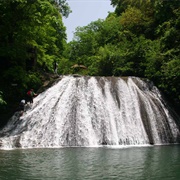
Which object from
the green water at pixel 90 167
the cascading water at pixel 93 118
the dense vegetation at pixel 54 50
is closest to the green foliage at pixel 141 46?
the dense vegetation at pixel 54 50

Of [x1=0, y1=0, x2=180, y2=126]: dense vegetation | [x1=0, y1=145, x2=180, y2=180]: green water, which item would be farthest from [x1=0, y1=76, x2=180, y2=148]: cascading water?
[x1=0, y1=145, x2=180, y2=180]: green water

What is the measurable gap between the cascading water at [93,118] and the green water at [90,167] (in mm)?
4540

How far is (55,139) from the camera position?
55.6ft

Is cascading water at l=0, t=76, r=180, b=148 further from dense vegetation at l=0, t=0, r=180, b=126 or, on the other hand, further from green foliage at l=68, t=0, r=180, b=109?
green foliage at l=68, t=0, r=180, b=109


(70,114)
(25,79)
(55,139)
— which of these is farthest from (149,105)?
(25,79)

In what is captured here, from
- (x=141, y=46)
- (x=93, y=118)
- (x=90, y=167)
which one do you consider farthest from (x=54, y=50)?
(x=90, y=167)

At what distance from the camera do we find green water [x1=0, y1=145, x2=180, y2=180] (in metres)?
8.70

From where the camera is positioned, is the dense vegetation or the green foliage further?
the green foliage

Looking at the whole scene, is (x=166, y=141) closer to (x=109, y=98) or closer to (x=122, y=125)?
(x=122, y=125)

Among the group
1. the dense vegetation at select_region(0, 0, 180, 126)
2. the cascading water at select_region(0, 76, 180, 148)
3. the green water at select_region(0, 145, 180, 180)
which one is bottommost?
the green water at select_region(0, 145, 180, 180)

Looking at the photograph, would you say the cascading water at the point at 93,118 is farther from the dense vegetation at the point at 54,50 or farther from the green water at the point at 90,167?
the green water at the point at 90,167

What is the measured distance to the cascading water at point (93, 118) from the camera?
Result: 1711 cm

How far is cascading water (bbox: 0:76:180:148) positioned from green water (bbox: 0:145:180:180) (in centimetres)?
454

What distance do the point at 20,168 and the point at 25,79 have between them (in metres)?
10.9
